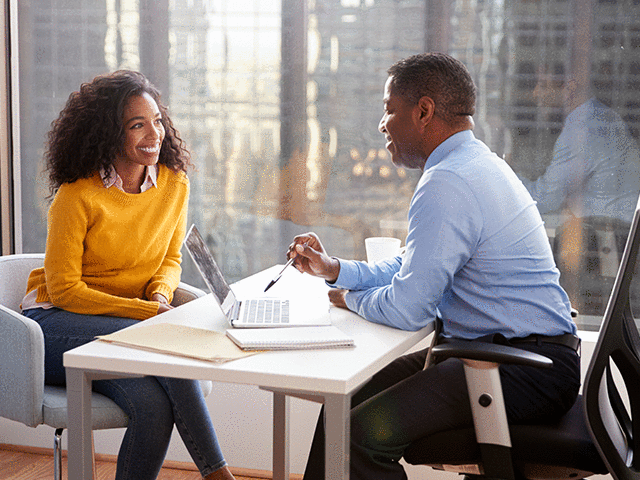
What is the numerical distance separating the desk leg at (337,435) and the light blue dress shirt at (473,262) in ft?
1.24

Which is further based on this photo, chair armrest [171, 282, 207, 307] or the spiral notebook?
chair armrest [171, 282, 207, 307]

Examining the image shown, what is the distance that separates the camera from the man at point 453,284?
59.0 inches

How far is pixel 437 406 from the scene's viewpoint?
1.50 m

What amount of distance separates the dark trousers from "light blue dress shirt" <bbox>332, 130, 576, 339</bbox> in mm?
123

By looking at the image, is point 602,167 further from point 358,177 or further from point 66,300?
point 66,300

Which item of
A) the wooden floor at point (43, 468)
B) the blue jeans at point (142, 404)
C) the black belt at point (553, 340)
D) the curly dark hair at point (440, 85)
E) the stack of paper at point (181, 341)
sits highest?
the curly dark hair at point (440, 85)

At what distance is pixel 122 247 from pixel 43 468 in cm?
115

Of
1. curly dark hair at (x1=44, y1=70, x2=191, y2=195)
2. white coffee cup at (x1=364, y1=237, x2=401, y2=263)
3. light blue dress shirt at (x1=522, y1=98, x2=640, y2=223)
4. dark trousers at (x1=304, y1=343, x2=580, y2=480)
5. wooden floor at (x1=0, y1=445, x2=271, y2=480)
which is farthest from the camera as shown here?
wooden floor at (x1=0, y1=445, x2=271, y2=480)

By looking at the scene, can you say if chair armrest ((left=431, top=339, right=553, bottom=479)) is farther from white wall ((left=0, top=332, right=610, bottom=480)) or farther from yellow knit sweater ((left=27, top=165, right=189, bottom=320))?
white wall ((left=0, top=332, right=610, bottom=480))

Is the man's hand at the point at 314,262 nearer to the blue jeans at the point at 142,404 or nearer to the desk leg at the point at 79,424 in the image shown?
the blue jeans at the point at 142,404

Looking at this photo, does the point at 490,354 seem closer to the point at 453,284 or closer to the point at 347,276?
the point at 453,284

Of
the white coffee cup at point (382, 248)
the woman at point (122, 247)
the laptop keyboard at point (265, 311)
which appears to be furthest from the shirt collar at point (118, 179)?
the white coffee cup at point (382, 248)

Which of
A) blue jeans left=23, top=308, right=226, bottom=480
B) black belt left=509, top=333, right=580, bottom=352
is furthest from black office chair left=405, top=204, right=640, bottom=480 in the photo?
blue jeans left=23, top=308, right=226, bottom=480

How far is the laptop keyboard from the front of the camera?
166 cm
